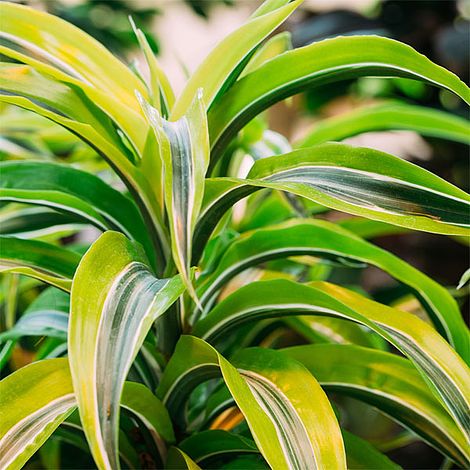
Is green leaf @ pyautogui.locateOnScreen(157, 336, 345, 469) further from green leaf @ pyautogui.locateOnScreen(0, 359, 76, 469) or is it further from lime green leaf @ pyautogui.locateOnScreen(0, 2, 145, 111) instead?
lime green leaf @ pyautogui.locateOnScreen(0, 2, 145, 111)

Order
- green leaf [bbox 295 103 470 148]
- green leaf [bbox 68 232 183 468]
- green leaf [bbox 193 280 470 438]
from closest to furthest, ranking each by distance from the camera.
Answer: green leaf [bbox 68 232 183 468], green leaf [bbox 193 280 470 438], green leaf [bbox 295 103 470 148]

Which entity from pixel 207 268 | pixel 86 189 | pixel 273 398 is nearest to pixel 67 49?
pixel 86 189

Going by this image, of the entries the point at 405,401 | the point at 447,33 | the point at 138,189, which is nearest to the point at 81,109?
the point at 138,189

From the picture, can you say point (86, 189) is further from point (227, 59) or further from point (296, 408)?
point (296, 408)

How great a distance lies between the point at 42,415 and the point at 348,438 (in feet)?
0.96

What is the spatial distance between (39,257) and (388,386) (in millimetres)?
336

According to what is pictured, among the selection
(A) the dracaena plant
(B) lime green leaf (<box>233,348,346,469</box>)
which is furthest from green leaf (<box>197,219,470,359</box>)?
(B) lime green leaf (<box>233,348,346,469</box>)

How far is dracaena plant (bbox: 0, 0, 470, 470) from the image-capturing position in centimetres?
46

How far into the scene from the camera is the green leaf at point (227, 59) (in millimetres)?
568

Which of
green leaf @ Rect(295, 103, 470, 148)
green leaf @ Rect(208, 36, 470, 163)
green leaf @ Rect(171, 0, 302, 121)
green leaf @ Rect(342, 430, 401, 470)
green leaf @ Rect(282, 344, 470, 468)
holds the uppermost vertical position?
green leaf @ Rect(295, 103, 470, 148)

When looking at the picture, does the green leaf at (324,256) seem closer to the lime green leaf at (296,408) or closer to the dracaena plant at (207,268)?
the dracaena plant at (207,268)

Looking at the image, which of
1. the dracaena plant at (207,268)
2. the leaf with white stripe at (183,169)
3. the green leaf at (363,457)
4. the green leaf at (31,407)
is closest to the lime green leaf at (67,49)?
the dracaena plant at (207,268)

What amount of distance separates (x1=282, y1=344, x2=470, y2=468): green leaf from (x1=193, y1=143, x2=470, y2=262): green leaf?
17 centimetres

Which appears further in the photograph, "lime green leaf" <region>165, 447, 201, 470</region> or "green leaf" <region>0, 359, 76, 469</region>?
"lime green leaf" <region>165, 447, 201, 470</region>
